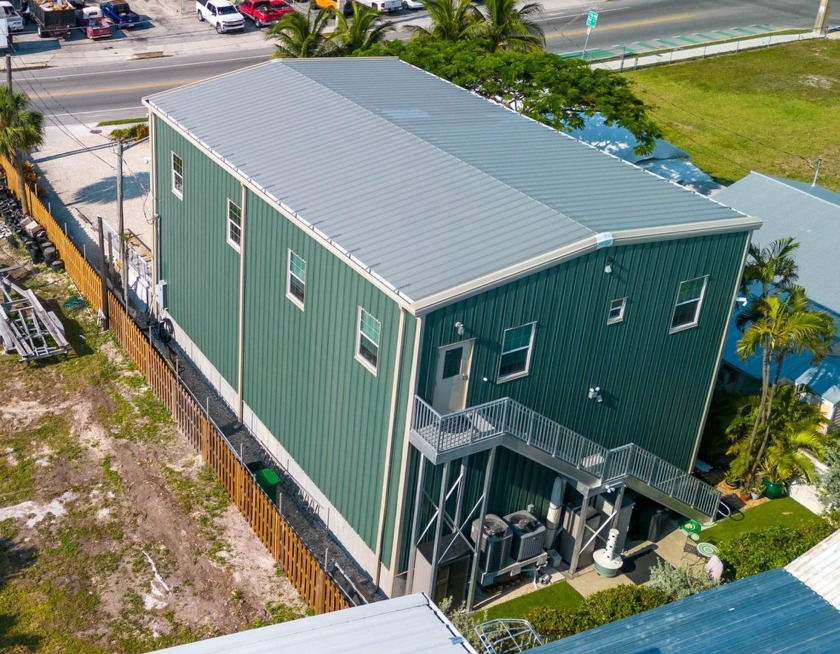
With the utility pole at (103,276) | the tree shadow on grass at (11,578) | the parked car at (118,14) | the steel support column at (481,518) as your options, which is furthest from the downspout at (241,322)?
the parked car at (118,14)

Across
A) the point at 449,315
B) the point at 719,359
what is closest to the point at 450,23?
the point at 719,359

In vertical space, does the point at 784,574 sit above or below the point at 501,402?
below

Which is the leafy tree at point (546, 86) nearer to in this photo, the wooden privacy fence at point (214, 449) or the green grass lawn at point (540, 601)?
the wooden privacy fence at point (214, 449)

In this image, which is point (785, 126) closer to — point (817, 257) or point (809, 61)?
point (809, 61)

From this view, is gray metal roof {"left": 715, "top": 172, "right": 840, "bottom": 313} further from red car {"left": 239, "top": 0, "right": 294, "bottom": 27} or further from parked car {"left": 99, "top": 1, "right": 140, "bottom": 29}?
parked car {"left": 99, "top": 1, "right": 140, "bottom": 29}

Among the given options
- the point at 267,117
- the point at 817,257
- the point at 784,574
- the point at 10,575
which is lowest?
the point at 10,575

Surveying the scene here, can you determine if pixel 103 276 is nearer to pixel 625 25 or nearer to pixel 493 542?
pixel 493 542

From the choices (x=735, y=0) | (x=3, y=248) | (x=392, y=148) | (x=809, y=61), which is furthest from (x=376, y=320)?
(x=735, y=0)
